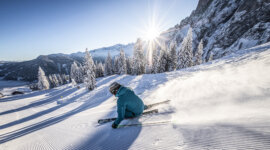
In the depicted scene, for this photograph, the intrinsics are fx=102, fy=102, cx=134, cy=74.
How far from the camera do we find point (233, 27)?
53969 mm

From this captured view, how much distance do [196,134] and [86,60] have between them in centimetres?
2898

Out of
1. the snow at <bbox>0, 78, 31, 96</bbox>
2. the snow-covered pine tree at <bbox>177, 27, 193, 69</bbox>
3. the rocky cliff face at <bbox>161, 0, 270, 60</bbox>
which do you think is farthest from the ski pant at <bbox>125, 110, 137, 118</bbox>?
the snow at <bbox>0, 78, 31, 96</bbox>

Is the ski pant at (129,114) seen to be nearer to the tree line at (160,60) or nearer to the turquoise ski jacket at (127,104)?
the turquoise ski jacket at (127,104)

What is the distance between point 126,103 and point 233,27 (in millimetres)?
77642

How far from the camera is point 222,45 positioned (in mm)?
56375

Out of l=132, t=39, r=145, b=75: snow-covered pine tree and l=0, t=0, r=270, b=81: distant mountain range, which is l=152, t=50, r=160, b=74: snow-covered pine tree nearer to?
l=132, t=39, r=145, b=75: snow-covered pine tree

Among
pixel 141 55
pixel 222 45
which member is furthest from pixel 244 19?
pixel 141 55

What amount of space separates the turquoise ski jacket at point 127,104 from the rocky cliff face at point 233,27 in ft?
192

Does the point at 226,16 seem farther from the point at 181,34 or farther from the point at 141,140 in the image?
the point at 141,140

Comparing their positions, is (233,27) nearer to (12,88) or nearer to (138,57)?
(138,57)

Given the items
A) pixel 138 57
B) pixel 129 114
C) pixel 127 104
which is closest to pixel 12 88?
pixel 138 57

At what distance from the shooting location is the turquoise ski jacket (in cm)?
303

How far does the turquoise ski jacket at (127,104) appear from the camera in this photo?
3.03 meters

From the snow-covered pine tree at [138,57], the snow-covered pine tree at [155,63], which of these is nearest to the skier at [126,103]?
the snow-covered pine tree at [155,63]
